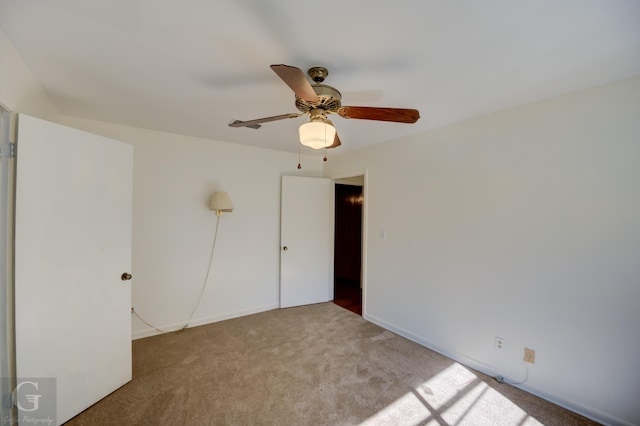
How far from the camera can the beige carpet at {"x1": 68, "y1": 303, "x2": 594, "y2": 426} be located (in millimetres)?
1807

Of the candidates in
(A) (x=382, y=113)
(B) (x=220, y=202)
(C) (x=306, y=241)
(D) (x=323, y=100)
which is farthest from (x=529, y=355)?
(B) (x=220, y=202)

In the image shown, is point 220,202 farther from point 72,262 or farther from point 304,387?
point 304,387

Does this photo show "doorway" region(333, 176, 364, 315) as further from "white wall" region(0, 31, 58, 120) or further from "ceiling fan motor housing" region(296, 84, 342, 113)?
"white wall" region(0, 31, 58, 120)

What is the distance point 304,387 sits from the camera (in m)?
2.11

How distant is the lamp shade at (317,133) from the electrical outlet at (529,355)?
7.54 ft

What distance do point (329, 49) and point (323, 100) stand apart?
268 mm

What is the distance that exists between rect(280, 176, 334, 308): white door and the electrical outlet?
2.64m

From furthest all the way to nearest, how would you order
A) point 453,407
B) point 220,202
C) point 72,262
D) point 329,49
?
1. point 220,202
2. point 453,407
3. point 72,262
4. point 329,49

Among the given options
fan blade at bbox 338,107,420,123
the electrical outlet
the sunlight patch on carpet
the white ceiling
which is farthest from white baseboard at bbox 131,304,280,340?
fan blade at bbox 338,107,420,123

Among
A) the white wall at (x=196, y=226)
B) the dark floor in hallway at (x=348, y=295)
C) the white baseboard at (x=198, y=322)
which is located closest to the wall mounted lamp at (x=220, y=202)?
the white wall at (x=196, y=226)

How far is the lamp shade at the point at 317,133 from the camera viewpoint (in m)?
1.58

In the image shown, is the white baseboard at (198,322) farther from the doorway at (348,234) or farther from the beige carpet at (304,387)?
the doorway at (348,234)

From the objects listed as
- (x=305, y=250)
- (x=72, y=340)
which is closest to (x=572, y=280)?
(x=305, y=250)

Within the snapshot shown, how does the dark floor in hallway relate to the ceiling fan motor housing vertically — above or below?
below
